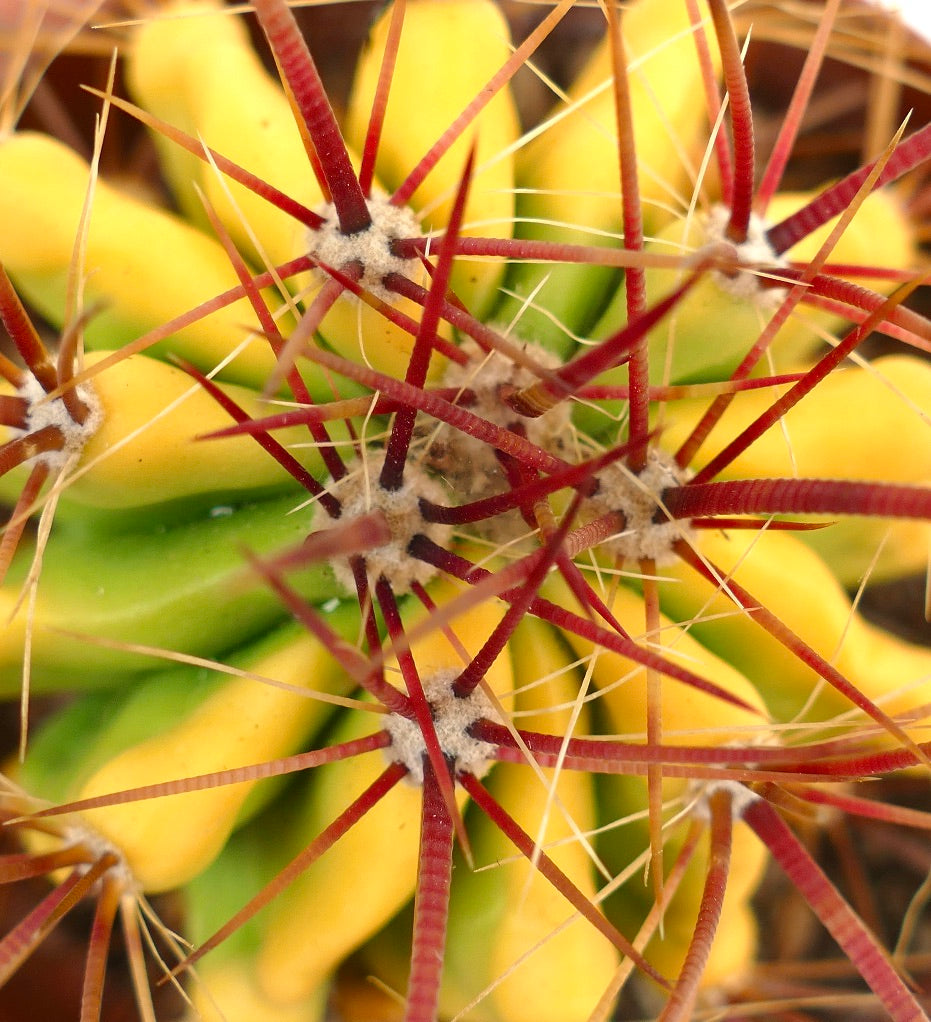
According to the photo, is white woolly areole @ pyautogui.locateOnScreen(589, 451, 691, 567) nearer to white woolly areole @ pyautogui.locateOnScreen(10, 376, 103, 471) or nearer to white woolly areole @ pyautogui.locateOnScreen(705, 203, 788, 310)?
white woolly areole @ pyautogui.locateOnScreen(705, 203, 788, 310)

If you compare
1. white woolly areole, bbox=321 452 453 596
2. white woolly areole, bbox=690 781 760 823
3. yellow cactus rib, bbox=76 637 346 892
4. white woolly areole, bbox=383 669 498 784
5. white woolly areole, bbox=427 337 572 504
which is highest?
white woolly areole, bbox=427 337 572 504

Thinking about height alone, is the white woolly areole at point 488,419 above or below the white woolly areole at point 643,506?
above

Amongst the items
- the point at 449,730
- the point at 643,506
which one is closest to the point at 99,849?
the point at 449,730

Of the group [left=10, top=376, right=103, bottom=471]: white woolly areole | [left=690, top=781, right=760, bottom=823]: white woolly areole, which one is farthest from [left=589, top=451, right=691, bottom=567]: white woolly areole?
[left=10, top=376, right=103, bottom=471]: white woolly areole

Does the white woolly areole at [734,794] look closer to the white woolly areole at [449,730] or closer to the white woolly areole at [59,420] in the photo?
the white woolly areole at [449,730]

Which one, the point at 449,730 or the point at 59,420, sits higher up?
the point at 59,420

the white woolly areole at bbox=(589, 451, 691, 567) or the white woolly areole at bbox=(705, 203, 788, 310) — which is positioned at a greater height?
the white woolly areole at bbox=(705, 203, 788, 310)

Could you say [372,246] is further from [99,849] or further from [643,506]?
[99,849]

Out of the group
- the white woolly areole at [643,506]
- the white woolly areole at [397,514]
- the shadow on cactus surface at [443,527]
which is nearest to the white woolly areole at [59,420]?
the shadow on cactus surface at [443,527]
